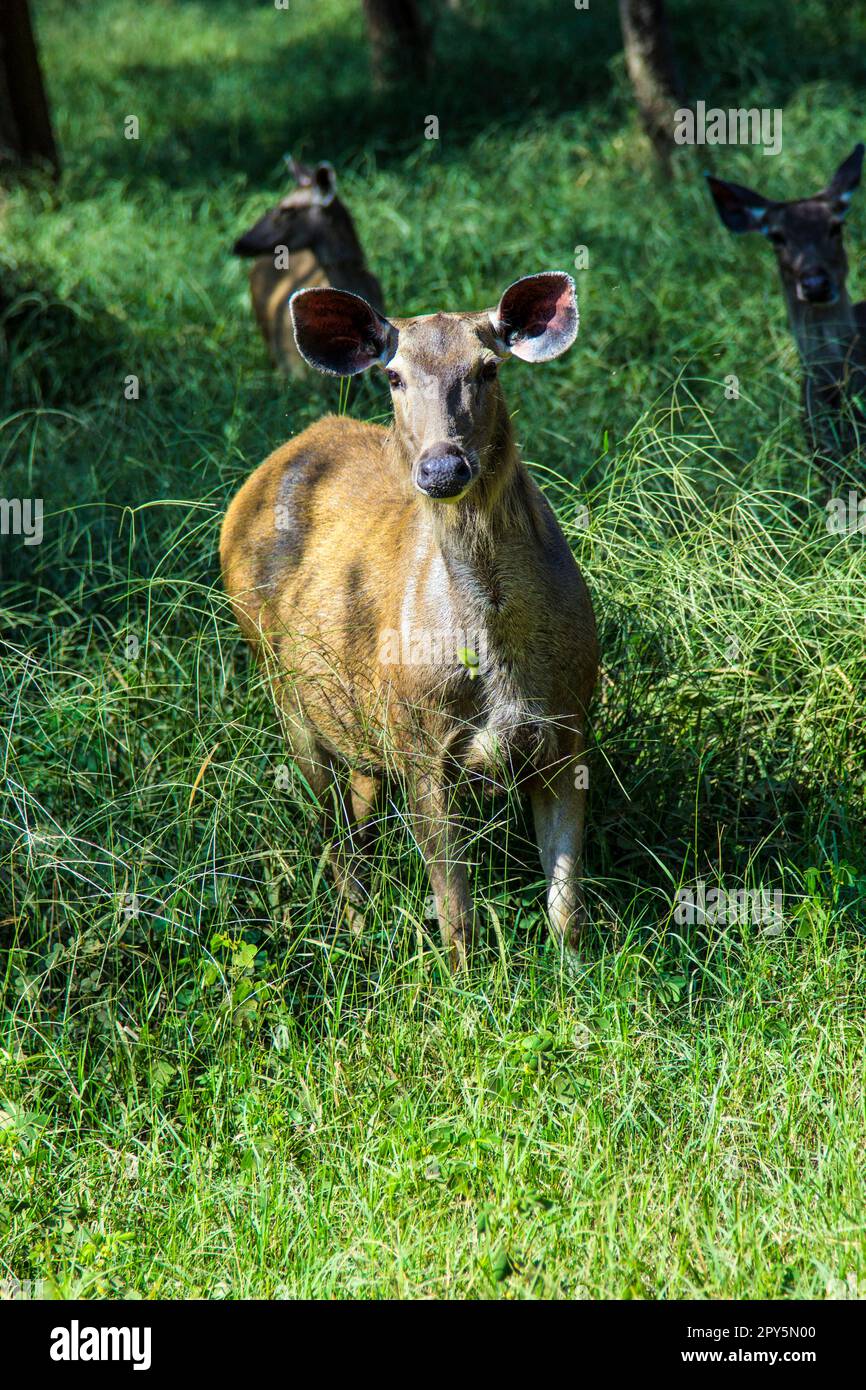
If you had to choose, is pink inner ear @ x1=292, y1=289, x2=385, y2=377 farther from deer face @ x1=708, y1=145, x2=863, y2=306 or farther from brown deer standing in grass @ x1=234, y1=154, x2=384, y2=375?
brown deer standing in grass @ x1=234, y1=154, x2=384, y2=375

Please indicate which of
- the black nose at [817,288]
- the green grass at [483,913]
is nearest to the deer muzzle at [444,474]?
the green grass at [483,913]

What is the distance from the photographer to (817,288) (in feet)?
22.3

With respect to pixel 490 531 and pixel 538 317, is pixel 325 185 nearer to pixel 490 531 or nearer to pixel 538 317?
pixel 538 317

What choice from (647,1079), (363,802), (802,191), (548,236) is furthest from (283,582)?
(802,191)

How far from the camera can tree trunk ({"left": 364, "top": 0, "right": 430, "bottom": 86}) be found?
1327 centimetres

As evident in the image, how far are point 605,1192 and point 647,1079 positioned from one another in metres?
0.41

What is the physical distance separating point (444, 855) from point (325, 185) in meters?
→ 5.94

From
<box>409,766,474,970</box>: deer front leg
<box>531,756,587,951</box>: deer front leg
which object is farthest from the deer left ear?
<box>409,766,474,970</box>: deer front leg

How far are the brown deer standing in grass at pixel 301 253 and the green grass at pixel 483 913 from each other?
2.97 feet

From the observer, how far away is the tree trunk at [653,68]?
1024 centimetres

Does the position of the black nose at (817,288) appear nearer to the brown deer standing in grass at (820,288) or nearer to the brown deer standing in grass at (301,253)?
the brown deer standing in grass at (820,288)

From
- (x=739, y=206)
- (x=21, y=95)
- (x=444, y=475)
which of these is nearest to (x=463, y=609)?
(x=444, y=475)

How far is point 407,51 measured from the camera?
1331cm

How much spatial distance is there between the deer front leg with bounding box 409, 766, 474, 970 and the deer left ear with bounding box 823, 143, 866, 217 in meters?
4.40
